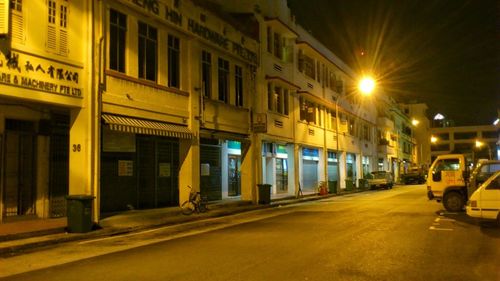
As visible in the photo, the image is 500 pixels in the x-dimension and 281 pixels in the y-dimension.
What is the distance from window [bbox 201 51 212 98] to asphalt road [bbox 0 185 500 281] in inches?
386

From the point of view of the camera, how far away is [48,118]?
57.7ft

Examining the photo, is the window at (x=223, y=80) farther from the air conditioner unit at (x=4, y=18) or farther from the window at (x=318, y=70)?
the window at (x=318, y=70)

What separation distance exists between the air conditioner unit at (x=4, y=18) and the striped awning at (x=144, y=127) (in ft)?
15.2

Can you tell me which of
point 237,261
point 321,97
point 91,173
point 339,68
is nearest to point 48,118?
point 91,173

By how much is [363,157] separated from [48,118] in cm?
4461

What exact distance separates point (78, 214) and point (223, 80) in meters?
13.3

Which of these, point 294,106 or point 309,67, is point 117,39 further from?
point 309,67

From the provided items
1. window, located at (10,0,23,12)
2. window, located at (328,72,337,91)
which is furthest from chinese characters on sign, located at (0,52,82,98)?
window, located at (328,72,337,91)

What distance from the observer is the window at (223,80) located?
26.5 metres

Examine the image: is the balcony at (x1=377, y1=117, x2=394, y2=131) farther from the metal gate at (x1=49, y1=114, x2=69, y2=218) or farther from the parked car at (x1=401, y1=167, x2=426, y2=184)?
the metal gate at (x1=49, y1=114, x2=69, y2=218)

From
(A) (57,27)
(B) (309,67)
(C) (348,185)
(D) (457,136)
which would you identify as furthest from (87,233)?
(D) (457,136)

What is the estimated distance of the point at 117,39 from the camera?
19.2 metres

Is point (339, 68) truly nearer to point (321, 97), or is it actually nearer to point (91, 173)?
point (321, 97)

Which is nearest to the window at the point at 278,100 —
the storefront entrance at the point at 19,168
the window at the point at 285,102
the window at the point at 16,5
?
the window at the point at 285,102
